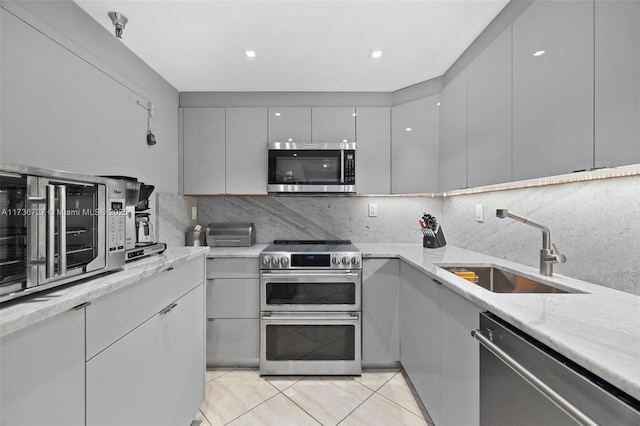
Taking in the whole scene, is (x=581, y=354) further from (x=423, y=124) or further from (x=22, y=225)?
(x=423, y=124)

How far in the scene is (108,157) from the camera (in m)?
1.66

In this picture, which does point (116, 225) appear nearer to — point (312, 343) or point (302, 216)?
point (312, 343)

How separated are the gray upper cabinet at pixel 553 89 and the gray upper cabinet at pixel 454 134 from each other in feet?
1.65

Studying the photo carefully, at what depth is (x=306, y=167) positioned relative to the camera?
7.62ft

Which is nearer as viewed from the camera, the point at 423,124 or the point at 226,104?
the point at 423,124

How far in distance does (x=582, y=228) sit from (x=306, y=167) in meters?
1.75

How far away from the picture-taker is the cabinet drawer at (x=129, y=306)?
873 mm

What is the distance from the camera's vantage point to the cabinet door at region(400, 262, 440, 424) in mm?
1470

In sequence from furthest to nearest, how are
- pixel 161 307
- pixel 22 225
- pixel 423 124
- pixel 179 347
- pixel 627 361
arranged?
pixel 423 124 < pixel 179 347 < pixel 161 307 < pixel 22 225 < pixel 627 361

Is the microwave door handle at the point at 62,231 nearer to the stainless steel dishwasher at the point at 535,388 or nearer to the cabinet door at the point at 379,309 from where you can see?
the stainless steel dishwasher at the point at 535,388

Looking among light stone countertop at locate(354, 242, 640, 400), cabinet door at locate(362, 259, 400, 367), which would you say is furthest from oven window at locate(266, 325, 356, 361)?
light stone countertop at locate(354, 242, 640, 400)

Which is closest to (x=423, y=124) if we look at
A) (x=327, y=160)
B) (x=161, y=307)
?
(x=327, y=160)

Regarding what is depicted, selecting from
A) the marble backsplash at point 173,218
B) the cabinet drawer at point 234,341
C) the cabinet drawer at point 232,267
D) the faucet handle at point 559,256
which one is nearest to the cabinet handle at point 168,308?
the cabinet drawer at point 232,267

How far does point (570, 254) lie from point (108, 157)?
2.57m
